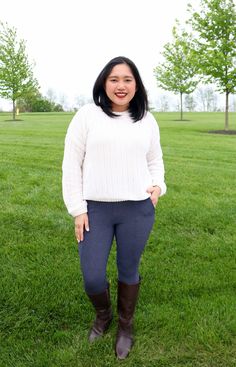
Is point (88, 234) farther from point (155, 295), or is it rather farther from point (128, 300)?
point (155, 295)

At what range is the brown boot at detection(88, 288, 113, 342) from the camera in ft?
8.65

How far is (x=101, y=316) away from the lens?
Answer: 2.72m

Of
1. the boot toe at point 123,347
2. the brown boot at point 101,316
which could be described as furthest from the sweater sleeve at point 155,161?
the boot toe at point 123,347

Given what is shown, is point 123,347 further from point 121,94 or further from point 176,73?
point 176,73

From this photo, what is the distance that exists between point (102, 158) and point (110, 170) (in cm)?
9

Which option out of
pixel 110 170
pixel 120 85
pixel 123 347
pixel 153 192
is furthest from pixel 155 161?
pixel 123 347

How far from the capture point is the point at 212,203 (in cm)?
564

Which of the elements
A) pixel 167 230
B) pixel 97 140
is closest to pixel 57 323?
pixel 97 140

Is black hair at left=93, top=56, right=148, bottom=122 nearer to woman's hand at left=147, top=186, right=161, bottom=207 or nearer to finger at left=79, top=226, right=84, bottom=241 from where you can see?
woman's hand at left=147, top=186, right=161, bottom=207

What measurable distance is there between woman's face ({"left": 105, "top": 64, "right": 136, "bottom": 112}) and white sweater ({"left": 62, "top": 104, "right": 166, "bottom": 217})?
0.31ft

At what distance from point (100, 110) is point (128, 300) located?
135 cm

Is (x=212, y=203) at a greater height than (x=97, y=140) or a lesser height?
lesser

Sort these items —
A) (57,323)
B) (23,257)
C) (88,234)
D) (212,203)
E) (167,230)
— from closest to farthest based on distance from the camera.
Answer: (88,234) → (57,323) → (23,257) → (167,230) → (212,203)

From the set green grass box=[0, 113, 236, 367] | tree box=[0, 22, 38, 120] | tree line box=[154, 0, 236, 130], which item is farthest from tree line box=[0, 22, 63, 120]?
green grass box=[0, 113, 236, 367]
